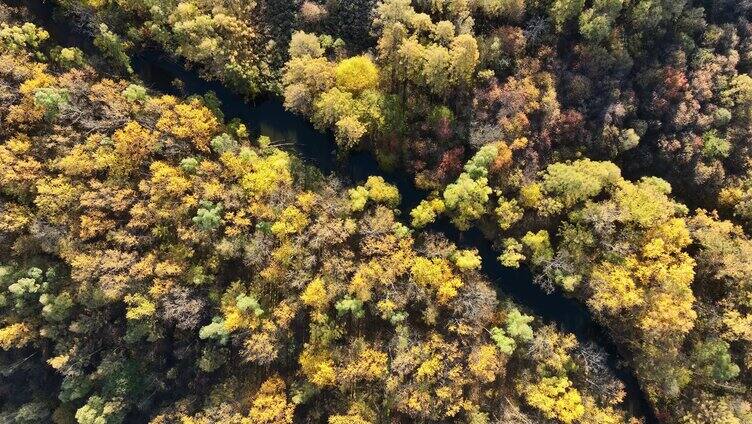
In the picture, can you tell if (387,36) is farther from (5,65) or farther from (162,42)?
(5,65)

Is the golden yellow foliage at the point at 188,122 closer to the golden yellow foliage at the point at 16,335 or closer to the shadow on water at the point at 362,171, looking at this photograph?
the shadow on water at the point at 362,171

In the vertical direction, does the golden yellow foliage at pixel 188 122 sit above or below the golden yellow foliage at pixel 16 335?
above

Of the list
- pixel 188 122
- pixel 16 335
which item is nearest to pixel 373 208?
pixel 188 122

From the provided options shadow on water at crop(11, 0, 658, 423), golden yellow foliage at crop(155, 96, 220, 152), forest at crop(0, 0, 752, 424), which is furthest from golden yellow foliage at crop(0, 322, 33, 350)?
shadow on water at crop(11, 0, 658, 423)

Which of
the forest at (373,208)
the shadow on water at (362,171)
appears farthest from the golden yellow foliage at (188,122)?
the shadow on water at (362,171)

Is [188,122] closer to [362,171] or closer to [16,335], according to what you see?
[362,171]

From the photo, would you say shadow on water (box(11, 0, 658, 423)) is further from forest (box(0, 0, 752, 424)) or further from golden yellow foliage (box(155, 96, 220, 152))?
golden yellow foliage (box(155, 96, 220, 152))
